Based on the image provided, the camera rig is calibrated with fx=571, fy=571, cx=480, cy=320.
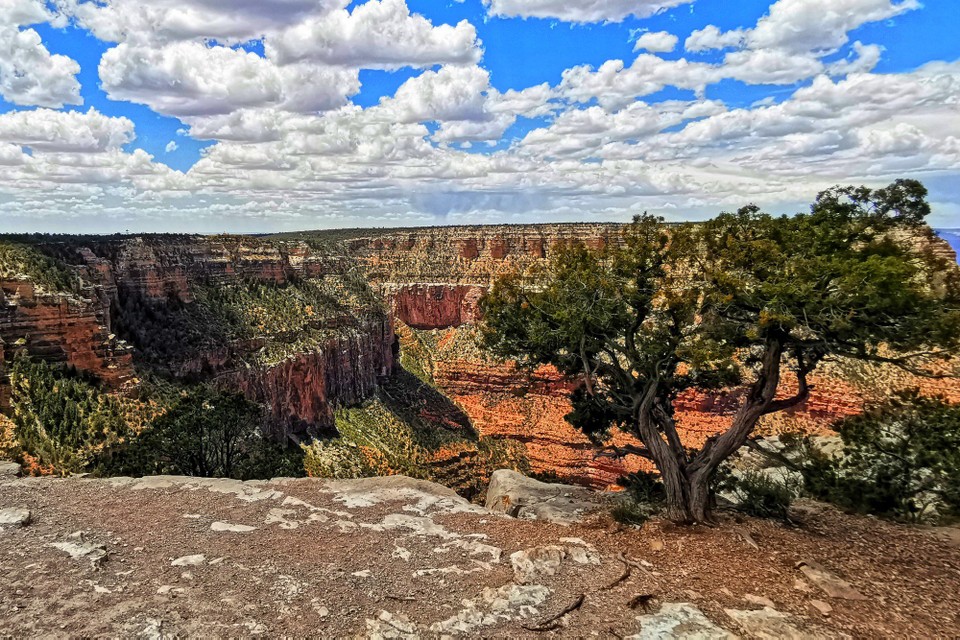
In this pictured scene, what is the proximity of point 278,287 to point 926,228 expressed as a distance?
5948cm

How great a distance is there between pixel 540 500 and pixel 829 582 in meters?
7.49

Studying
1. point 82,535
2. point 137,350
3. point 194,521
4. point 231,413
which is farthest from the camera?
point 137,350

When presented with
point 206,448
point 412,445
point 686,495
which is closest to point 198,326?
point 412,445

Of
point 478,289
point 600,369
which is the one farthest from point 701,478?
point 478,289

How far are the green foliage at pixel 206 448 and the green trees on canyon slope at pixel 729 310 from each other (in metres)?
11.2

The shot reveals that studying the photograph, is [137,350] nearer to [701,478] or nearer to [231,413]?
[231,413]

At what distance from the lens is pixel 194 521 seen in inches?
497

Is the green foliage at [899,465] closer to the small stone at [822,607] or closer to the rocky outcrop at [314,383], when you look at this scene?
the small stone at [822,607]

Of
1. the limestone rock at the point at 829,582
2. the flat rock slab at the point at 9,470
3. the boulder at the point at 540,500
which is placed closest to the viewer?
the limestone rock at the point at 829,582

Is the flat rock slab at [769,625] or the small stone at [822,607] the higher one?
the flat rock slab at [769,625]

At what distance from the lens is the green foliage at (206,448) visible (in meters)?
20.7

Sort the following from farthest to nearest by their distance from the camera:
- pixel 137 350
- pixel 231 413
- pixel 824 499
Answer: pixel 137 350 < pixel 231 413 < pixel 824 499

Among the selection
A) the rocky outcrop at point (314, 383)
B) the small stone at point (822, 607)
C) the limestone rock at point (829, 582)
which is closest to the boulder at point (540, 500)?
the limestone rock at point (829, 582)

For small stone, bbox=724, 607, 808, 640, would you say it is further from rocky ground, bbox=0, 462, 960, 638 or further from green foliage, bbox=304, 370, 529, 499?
green foliage, bbox=304, 370, 529, 499
